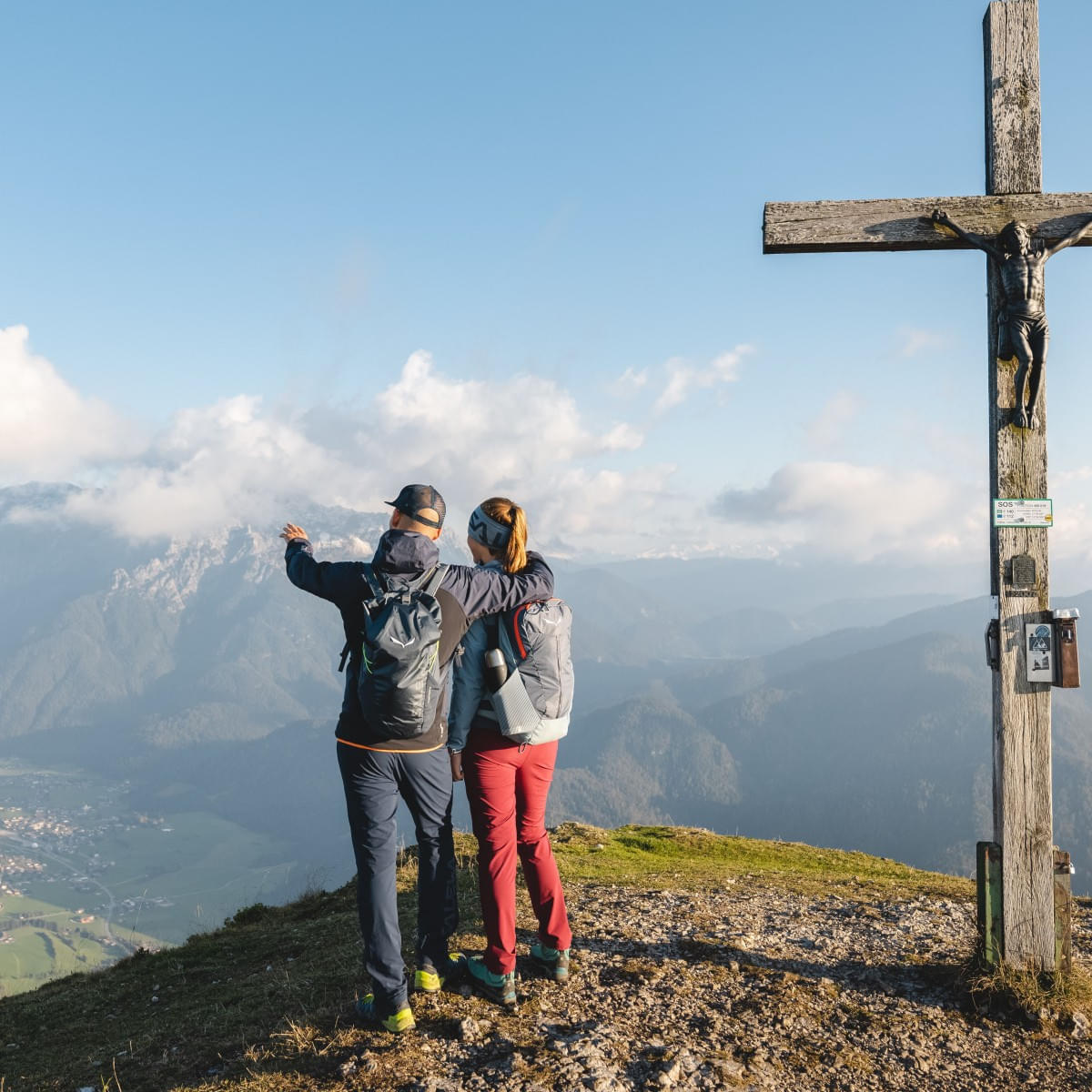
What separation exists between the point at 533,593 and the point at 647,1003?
338 centimetres

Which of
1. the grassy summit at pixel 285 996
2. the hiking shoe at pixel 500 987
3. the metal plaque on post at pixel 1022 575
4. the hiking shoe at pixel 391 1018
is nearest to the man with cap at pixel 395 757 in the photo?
the hiking shoe at pixel 391 1018

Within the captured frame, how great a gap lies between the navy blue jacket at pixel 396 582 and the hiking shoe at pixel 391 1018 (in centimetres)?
192

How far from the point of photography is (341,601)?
5555 mm

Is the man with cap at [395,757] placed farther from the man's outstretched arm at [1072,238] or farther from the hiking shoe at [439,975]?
the man's outstretched arm at [1072,238]

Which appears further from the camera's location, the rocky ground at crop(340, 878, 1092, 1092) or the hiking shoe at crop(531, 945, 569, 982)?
the hiking shoe at crop(531, 945, 569, 982)

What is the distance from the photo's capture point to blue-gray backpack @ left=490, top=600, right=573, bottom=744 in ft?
18.6

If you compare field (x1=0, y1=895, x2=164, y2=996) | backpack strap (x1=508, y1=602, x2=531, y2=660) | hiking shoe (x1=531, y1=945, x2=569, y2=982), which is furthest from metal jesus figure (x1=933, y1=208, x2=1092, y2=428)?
field (x1=0, y1=895, x2=164, y2=996)

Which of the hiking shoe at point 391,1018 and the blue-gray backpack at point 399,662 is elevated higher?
the blue-gray backpack at point 399,662

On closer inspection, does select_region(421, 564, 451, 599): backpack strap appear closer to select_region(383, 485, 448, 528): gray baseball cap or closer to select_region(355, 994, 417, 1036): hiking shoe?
select_region(383, 485, 448, 528): gray baseball cap

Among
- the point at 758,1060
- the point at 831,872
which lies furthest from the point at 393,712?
the point at 831,872

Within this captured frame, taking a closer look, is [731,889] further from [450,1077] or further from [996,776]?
[450,1077]

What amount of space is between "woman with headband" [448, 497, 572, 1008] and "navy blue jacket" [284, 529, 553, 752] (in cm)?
18

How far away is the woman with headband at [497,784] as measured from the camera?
5695mm

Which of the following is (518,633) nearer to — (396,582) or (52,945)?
(396,582)
